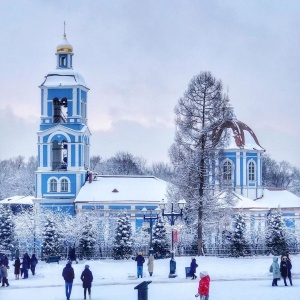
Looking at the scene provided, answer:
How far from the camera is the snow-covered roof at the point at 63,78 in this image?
55188mm

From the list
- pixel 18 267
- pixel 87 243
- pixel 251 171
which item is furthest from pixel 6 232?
pixel 251 171

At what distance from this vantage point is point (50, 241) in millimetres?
43188

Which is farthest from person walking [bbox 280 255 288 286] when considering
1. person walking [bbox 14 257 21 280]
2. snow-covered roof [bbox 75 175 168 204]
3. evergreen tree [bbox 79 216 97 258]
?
snow-covered roof [bbox 75 175 168 204]

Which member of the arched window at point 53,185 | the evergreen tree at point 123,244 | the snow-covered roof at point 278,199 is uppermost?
the arched window at point 53,185

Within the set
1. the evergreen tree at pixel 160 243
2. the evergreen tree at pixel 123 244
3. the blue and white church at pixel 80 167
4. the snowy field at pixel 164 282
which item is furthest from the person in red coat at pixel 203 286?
the blue and white church at pixel 80 167

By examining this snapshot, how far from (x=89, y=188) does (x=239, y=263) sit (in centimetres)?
1996

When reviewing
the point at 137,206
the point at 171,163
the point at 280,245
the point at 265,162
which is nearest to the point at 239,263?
the point at 280,245

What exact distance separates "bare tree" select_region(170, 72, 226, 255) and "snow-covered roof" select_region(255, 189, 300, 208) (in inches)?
581

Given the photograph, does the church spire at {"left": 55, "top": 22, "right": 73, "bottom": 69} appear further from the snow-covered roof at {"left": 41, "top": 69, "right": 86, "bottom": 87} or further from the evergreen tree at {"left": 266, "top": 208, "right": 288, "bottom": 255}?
the evergreen tree at {"left": 266, "top": 208, "right": 288, "bottom": 255}

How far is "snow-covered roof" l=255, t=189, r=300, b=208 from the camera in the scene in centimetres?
5747

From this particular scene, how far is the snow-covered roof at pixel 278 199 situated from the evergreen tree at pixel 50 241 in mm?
18936

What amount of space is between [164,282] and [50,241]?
1437 cm

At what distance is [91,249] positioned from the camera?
4275cm

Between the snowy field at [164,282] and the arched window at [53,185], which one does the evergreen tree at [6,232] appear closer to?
the snowy field at [164,282]
